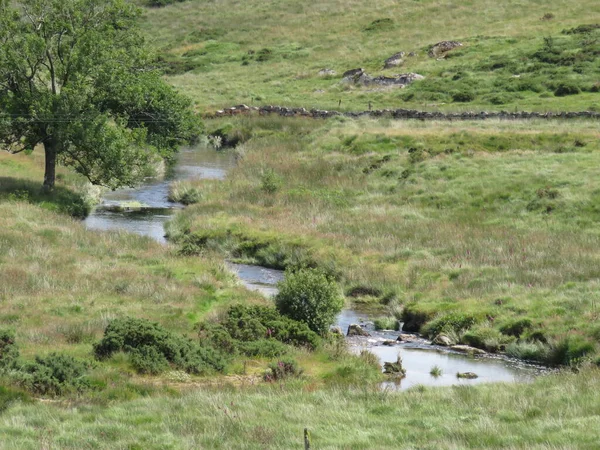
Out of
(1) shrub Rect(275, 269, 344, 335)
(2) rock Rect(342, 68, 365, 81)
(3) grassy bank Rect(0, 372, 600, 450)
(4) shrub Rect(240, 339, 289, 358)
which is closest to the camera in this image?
(3) grassy bank Rect(0, 372, 600, 450)

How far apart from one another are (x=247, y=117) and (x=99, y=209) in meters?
27.4

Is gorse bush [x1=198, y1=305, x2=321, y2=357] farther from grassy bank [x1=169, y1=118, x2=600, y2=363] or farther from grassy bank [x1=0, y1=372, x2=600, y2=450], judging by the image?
grassy bank [x1=169, y1=118, x2=600, y2=363]

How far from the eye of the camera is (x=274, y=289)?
29.9 metres

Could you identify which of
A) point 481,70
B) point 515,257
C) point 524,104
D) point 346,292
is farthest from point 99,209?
point 481,70

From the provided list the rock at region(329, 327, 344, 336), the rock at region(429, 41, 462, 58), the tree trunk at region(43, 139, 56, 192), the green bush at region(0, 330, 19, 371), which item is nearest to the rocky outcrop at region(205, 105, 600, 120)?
the rock at region(429, 41, 462, 58)

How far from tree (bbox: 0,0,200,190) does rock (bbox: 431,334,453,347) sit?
19055 millimetres

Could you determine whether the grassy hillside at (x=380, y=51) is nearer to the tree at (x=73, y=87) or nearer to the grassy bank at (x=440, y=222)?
the grassy bank at (x=440, y=222)

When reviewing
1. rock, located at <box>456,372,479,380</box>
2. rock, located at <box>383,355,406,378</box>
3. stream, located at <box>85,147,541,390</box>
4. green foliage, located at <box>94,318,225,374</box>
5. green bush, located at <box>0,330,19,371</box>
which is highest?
green bush, located at <box>0,330,19,371</box>

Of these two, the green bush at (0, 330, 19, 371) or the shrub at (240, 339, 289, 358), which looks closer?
the green bush at (0, 330, 19, 371)

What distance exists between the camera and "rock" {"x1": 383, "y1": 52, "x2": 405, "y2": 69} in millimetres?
87062

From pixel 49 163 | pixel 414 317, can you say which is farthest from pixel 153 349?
pixel 49 163

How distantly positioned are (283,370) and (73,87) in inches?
933

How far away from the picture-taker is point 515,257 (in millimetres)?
30344

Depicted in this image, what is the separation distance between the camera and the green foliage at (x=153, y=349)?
1961cm
